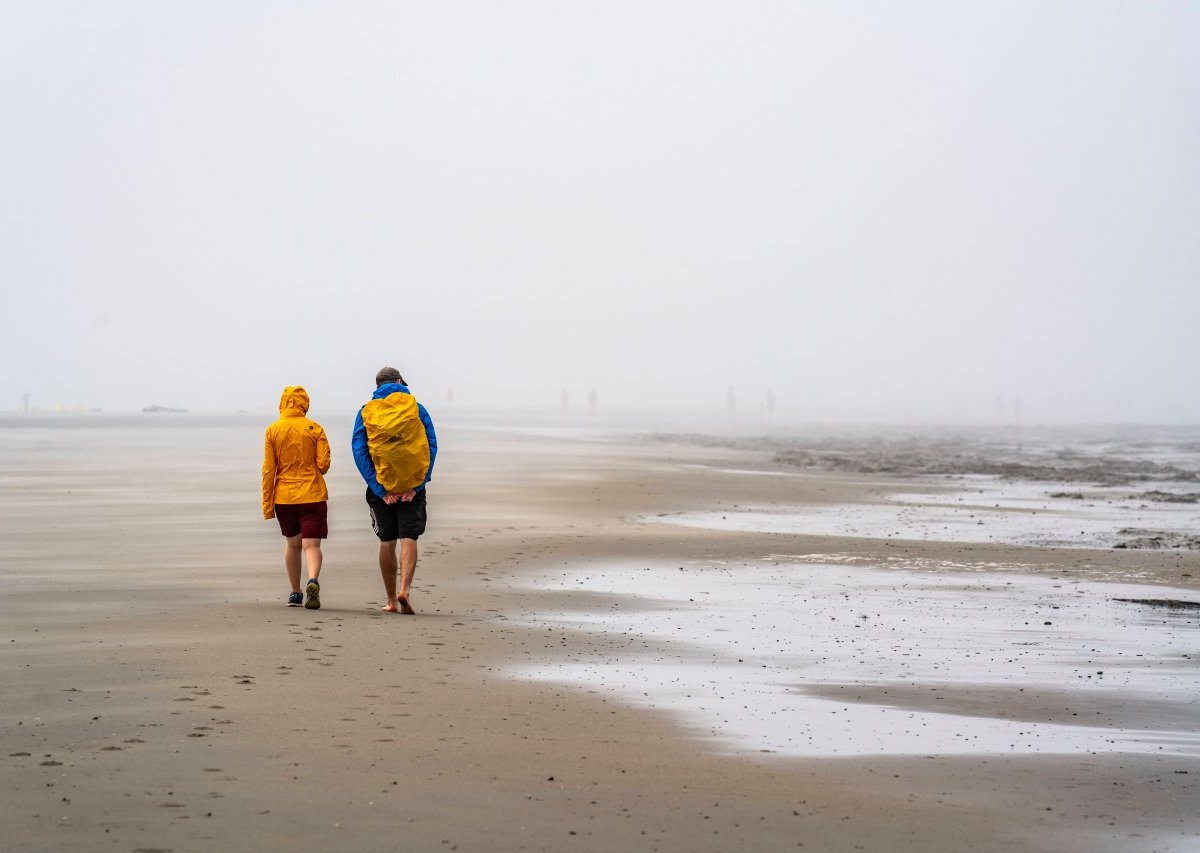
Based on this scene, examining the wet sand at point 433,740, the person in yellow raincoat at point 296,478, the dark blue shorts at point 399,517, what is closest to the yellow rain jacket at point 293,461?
the person in yellow raincoat at point 296,478

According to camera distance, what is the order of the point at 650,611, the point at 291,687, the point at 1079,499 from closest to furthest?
the point at 291,687
the point at 650,611
the point at 1079,499

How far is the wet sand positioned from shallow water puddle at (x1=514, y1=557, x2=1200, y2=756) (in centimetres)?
8

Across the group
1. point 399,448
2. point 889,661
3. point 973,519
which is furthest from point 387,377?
point 973,519

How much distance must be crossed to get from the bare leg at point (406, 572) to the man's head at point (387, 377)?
1.35m

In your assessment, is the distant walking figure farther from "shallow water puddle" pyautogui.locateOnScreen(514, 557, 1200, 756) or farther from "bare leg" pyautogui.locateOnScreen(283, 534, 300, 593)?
"shallow water puddle" pyautogui.locateOnScreen(514, 557, 1200, 756)

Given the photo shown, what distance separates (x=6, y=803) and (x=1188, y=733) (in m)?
5.85

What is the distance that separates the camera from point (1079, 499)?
1062 inches

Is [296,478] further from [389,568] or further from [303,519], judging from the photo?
[389,568]

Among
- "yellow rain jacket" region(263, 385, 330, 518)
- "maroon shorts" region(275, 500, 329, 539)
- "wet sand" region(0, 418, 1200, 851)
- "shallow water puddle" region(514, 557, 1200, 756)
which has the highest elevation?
"yellow rain jacket" region(263, 385, 330, 518)

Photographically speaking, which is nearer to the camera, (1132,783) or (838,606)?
(1132,783)

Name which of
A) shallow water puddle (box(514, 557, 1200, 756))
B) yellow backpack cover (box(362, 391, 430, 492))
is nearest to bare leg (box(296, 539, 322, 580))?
yellow backpack cover (box(362, 391, 430, 492))

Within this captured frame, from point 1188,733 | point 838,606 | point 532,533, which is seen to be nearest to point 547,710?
point 1188,733

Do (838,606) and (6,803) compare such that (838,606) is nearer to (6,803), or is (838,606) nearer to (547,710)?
(547,710)

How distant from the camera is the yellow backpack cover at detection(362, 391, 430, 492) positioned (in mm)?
11359
